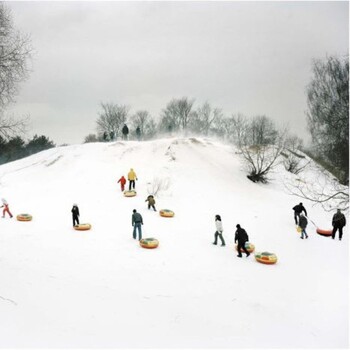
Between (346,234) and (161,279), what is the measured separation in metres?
13.0

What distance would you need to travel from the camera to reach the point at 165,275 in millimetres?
11016

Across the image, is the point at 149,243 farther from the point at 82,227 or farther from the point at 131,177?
the point at 131,177

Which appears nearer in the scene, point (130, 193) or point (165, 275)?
point (165, 275)

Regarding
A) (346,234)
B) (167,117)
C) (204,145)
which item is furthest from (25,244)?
(167,117)

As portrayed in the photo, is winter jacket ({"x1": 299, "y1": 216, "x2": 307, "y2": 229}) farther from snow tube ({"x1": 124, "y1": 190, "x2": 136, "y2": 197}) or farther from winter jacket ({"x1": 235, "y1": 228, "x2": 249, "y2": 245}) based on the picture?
snow tube ({"x1": 124, "y1": 190, "x2": 136, "y2": 197})

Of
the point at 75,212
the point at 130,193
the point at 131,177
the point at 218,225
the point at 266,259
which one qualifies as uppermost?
the point at 131,177

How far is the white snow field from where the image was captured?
776 cm

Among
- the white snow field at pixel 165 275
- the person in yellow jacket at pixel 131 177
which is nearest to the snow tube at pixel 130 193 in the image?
the white snow field at pixel 165 275

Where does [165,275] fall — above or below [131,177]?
below

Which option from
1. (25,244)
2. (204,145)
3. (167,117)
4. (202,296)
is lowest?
(202,296)

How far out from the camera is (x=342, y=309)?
33.7ft

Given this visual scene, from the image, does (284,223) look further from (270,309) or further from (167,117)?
(167,117)

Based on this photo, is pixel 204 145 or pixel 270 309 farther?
pixel 204 145

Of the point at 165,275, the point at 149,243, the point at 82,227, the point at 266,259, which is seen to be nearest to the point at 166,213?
the point at 149,243
